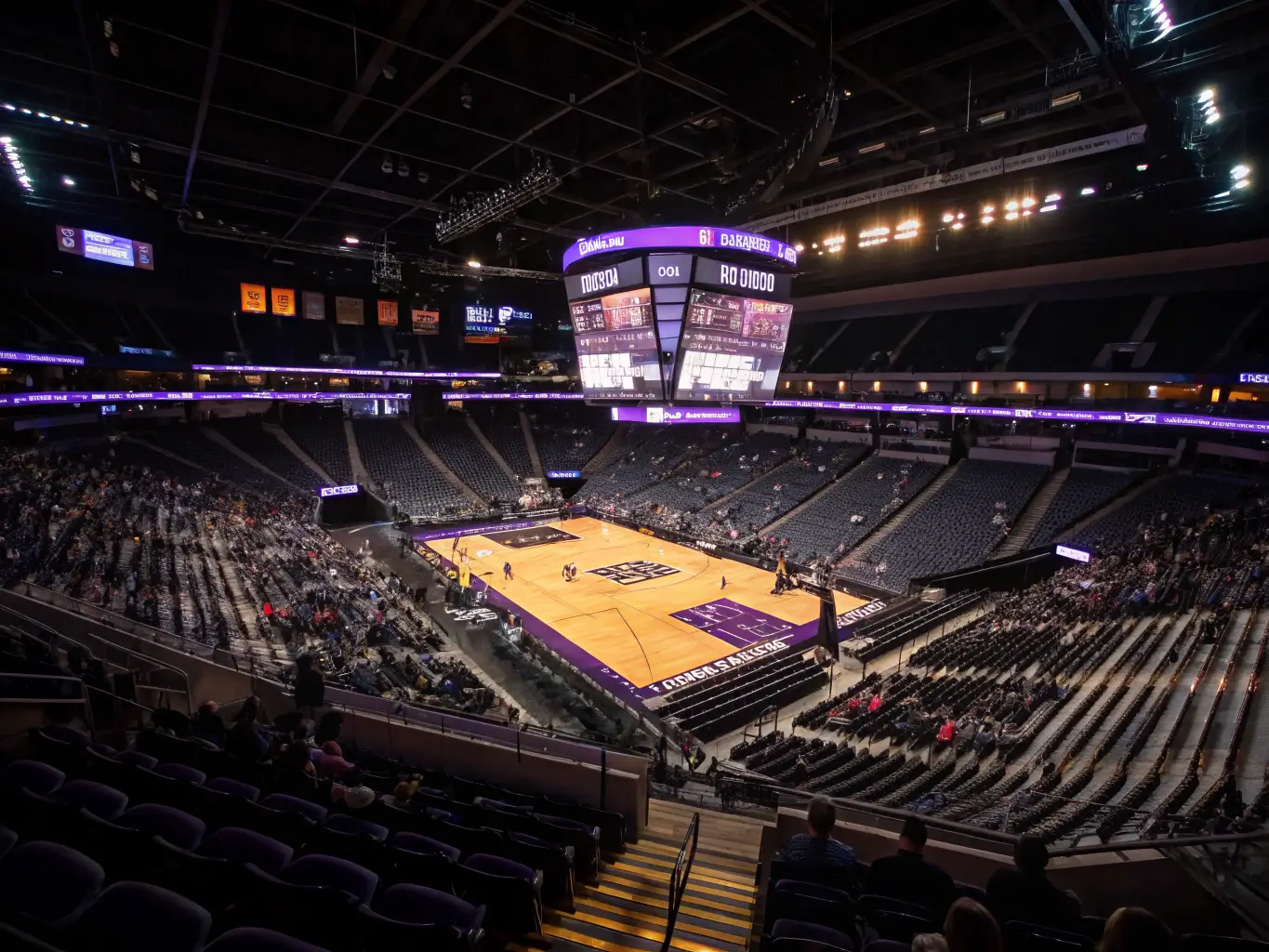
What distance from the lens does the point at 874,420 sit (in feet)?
117

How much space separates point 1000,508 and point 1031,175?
14.2m

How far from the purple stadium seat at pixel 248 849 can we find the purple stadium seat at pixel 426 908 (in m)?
0.66

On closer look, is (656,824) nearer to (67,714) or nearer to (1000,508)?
(67,714)

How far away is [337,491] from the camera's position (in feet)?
116

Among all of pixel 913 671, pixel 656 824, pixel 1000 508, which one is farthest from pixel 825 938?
pixel 1000 508

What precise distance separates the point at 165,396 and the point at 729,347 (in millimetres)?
30341

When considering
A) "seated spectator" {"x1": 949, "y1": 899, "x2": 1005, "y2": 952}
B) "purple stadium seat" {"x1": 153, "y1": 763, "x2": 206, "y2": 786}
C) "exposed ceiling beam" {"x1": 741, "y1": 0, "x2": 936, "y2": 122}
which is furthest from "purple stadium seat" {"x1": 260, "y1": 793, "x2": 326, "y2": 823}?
"exposed ceiling beam" {"x1": 741, "y1": 0, "x2": 936, "y2": 122}

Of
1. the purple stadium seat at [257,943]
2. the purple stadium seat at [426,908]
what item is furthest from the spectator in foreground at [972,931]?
the purple stadium seat at [257,943]

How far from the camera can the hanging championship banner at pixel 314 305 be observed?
113 ft

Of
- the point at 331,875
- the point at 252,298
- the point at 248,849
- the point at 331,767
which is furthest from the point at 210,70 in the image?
the point at 252,298

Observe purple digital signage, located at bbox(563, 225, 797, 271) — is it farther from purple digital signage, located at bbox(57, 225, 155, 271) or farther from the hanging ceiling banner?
purple digital signage, located at bbox(57, 225, 155, 271)

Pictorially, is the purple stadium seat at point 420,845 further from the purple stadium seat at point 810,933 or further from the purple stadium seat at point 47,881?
the purple stadium seat at point 810,933

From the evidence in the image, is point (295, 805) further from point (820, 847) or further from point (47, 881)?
point (820, 847)

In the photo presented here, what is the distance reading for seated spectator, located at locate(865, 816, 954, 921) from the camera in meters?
3.84
